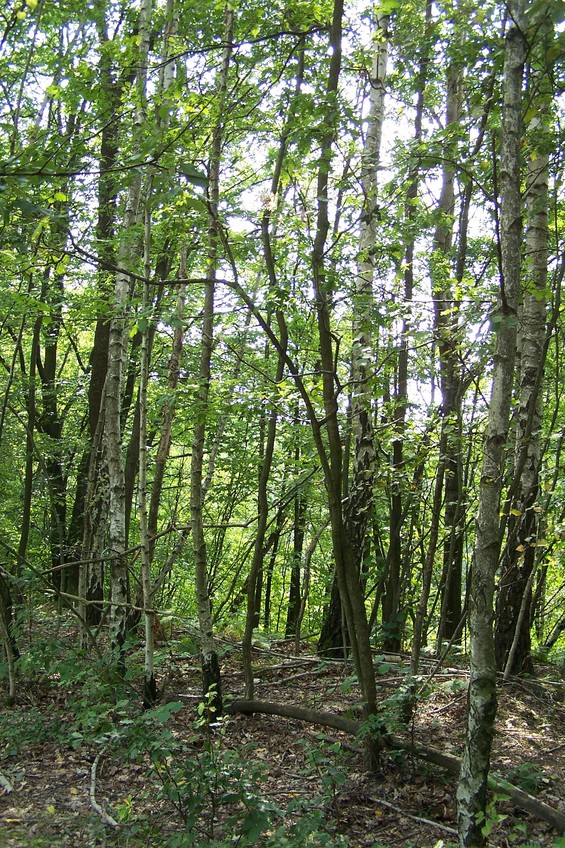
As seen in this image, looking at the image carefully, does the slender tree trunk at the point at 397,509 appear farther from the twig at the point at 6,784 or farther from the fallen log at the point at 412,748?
the twig at the point at 6,784

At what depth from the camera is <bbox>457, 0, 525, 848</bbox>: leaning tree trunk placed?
3.03 m

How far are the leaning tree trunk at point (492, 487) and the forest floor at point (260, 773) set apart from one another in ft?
0.71

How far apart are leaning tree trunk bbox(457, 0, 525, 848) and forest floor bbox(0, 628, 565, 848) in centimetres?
22

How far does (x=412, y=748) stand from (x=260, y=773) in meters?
0.99

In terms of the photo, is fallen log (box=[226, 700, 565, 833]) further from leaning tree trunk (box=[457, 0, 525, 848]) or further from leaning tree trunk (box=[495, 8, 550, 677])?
leaning tree trunk (box=[495, 8, 550, 677])

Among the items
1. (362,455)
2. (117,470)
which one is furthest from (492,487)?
(117,470)

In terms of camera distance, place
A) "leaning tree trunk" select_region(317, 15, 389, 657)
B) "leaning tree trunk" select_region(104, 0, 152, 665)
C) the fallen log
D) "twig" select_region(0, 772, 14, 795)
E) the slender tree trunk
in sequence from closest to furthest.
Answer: the fallen log
"twig" select_region(0, 772, 14, 795)
the slender tree trunk
"leaning tree trunk" select_region(104, 0, 152, 665)
"leaning tree trunk" select_region(317, 15, 389, 657)

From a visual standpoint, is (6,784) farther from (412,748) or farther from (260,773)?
(412,748)

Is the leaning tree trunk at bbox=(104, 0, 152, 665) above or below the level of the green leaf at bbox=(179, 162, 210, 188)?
below

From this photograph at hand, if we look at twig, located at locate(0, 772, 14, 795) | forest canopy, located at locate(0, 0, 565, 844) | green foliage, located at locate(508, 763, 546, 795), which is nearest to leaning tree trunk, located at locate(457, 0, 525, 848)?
forest canopy, located at locate(0, 0, 565, 844)

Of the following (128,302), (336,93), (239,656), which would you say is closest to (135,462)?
(239,656)

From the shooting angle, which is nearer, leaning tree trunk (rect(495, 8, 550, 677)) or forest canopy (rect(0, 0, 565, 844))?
Answer: forest canopy (rect(0, 0, 565, 844))

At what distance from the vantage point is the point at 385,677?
612cm

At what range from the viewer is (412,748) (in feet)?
14.1
